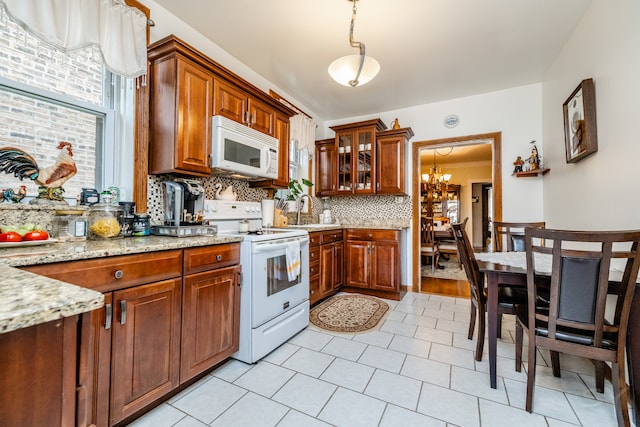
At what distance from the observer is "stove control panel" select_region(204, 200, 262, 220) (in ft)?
7.60

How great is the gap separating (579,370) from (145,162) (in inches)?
130

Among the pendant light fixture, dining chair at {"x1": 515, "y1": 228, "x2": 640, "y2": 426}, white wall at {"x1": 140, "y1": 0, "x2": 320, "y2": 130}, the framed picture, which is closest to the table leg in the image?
dining chair at {"x1": 515, "y1": 228, "x2": 640, "y2": 426}

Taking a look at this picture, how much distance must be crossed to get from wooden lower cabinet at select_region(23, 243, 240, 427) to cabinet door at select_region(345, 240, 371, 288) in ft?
6.70

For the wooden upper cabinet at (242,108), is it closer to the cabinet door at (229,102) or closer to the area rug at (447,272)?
the cabinet door at (229,102)

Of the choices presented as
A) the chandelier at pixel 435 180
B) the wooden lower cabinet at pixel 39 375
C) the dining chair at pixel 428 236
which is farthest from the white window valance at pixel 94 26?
the chandelier at pixel 435 180

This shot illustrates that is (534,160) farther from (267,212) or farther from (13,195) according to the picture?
(13,195)

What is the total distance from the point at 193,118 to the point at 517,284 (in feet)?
7.91

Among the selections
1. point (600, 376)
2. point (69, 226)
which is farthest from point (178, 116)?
point (600, 376)

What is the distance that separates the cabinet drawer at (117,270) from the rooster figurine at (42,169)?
0.72 meters

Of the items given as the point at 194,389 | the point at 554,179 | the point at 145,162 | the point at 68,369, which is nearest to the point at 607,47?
the point at 554,179

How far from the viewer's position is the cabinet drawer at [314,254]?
9.84ft

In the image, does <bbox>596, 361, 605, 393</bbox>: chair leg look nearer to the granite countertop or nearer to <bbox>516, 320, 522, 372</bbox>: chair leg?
<bbox>516, 320, 522, 372</bbox>: chair leg

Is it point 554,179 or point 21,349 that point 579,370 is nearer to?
point 554,179

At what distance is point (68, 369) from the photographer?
592 mm
